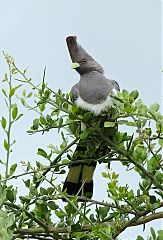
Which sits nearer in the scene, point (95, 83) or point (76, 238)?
point (76, 238)

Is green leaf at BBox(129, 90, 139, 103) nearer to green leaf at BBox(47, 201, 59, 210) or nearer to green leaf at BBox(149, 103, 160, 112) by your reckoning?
green leaf at BBox(149, 103, 160, 112)

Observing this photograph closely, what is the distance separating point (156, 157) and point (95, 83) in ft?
1.59

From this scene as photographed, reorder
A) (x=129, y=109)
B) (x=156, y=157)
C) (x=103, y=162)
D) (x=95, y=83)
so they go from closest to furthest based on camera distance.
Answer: (x=129, y=109)
(x=156, y=157)
(x=103, y=162)
(x=95, y=83)

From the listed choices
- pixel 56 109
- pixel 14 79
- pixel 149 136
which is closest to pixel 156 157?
pixel 149 136

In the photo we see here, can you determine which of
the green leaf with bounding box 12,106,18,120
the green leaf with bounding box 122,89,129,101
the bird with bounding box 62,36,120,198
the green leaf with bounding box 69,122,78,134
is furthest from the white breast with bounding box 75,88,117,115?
the green leaf with bounding box 12,106,18,120

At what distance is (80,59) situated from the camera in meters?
2.38

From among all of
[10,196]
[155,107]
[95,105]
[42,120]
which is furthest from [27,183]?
[155,107]

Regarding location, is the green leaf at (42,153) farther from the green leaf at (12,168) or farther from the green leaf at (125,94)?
the green leaf at (125,94)

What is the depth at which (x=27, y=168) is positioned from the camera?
1.99 meters

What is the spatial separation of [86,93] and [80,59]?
0.59ft

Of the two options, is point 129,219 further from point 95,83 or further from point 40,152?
point 95,83

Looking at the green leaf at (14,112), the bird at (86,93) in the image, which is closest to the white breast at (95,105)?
the bird at (86,93)

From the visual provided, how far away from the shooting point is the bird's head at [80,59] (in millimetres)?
2311

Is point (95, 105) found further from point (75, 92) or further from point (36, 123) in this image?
point (36, 123)
